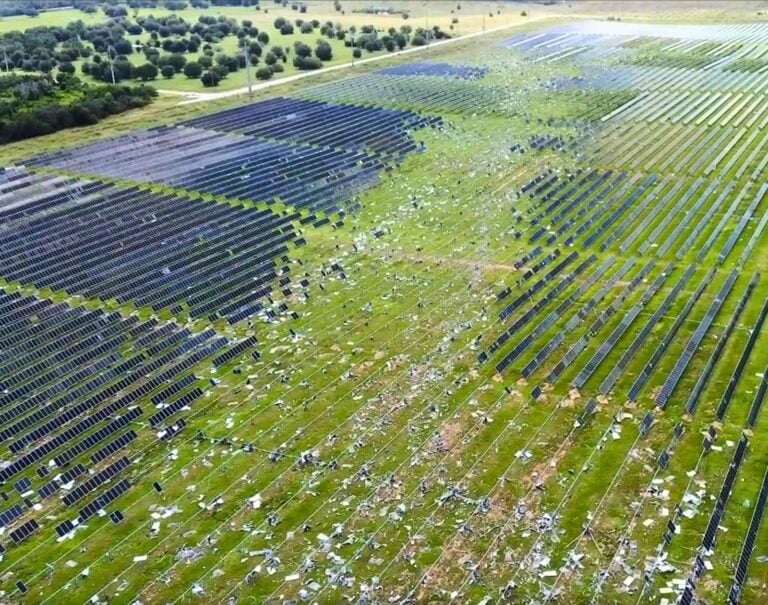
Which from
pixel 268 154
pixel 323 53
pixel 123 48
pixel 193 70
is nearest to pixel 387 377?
pixel 268 154

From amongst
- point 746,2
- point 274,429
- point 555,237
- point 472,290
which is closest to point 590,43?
point 746,2

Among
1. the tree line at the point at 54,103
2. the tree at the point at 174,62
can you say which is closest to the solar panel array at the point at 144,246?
the tree line at the point at 54,103

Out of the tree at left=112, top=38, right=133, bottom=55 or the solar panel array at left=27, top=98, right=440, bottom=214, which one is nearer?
the solar panel array at left=27, top=98, right=440, bottom=214

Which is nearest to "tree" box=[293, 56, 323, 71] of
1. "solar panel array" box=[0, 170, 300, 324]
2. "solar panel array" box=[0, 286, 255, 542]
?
"solar panel array" box=[0, 170, 300, 324]

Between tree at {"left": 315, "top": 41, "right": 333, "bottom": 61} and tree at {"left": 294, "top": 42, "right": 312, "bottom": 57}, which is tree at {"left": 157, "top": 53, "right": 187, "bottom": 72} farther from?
tree at {"left": 315, "top": 41, "right": 333, "bottom": 61}

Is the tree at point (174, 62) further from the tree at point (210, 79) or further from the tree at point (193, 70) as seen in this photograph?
the tree at point (210, 79)

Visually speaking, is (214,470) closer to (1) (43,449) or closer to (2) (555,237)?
(1) (43,449)
